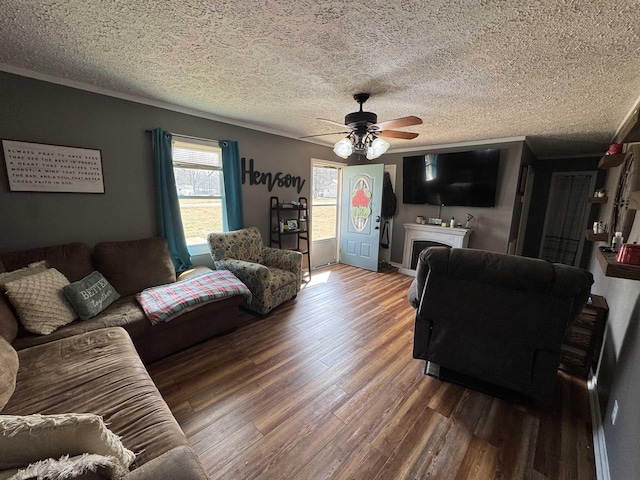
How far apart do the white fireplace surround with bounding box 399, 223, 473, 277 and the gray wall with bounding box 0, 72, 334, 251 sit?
135 inches

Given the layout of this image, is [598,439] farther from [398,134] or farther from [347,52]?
[347,52]

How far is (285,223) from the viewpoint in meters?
4.10

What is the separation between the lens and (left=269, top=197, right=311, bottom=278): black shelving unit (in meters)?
3.98

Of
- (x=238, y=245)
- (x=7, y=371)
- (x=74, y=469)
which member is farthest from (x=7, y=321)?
(x=238, y=245)

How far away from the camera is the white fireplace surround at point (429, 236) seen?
4102 mm

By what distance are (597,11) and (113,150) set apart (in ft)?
11.8

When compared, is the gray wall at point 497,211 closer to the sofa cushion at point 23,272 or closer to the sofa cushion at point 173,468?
the sofa cushion at point 173,468

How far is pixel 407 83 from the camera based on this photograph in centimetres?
207

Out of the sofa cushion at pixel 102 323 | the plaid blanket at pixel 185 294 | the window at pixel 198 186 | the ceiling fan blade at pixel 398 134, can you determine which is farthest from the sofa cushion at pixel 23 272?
the ceiling fan blade at pixel 398 134

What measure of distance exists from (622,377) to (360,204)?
3.81 m

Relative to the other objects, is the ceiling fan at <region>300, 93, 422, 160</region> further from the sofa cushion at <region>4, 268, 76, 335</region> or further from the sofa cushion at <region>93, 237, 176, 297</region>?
the sofa cushion at <region>4, 268, 76, 335</region>

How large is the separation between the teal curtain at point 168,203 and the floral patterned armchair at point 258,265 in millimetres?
334

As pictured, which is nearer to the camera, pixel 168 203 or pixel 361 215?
pixel 168 203

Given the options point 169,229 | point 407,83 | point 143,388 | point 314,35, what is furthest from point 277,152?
point 143,388
